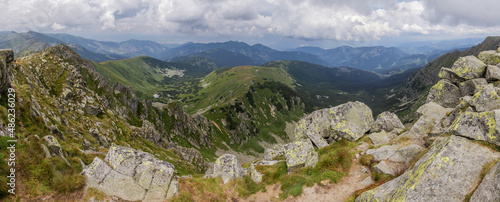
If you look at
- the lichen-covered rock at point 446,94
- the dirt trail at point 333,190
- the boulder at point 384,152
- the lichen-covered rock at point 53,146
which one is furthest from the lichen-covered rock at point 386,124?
the lichen-covered rock at point 53,146

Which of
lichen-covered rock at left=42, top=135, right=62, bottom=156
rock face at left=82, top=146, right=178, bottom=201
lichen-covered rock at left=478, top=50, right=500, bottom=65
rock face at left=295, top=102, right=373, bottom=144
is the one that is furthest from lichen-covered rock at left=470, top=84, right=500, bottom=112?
lichen-covered rock at left=42, top=135, right=62, bottom=156

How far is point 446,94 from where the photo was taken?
35.2 metres

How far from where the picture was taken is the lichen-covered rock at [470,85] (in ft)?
102

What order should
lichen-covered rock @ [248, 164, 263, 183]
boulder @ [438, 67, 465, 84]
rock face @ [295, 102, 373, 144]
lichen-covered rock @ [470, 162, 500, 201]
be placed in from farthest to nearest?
boulder @ [438, 67, 465, 84] < rock face @ [295, 102, 373, 144] < lichen-covered rock @ [248, 164, 263, 183] < lichen-covered rock @ [470, 162, 500, 201]

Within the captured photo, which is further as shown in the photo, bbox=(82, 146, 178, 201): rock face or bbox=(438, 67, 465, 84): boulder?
bbox=(438, 67, 465, 84): boulder

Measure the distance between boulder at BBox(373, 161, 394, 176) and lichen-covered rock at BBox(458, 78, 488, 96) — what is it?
23894 mm

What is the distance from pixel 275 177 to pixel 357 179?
10.0m

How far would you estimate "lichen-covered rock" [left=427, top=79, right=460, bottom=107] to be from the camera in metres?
34.3

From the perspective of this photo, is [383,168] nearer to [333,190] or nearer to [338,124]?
[333,190]

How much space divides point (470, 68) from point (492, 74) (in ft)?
10.7

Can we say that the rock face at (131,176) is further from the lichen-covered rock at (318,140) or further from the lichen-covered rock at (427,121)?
the lichen-covered rock at (427,121)

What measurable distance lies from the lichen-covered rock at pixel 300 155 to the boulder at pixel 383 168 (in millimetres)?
7089

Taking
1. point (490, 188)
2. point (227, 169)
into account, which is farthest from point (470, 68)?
point (227, 169)

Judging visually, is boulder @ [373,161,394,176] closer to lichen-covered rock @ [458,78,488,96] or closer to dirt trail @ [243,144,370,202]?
dirt trail @ [243,144,370,202]
